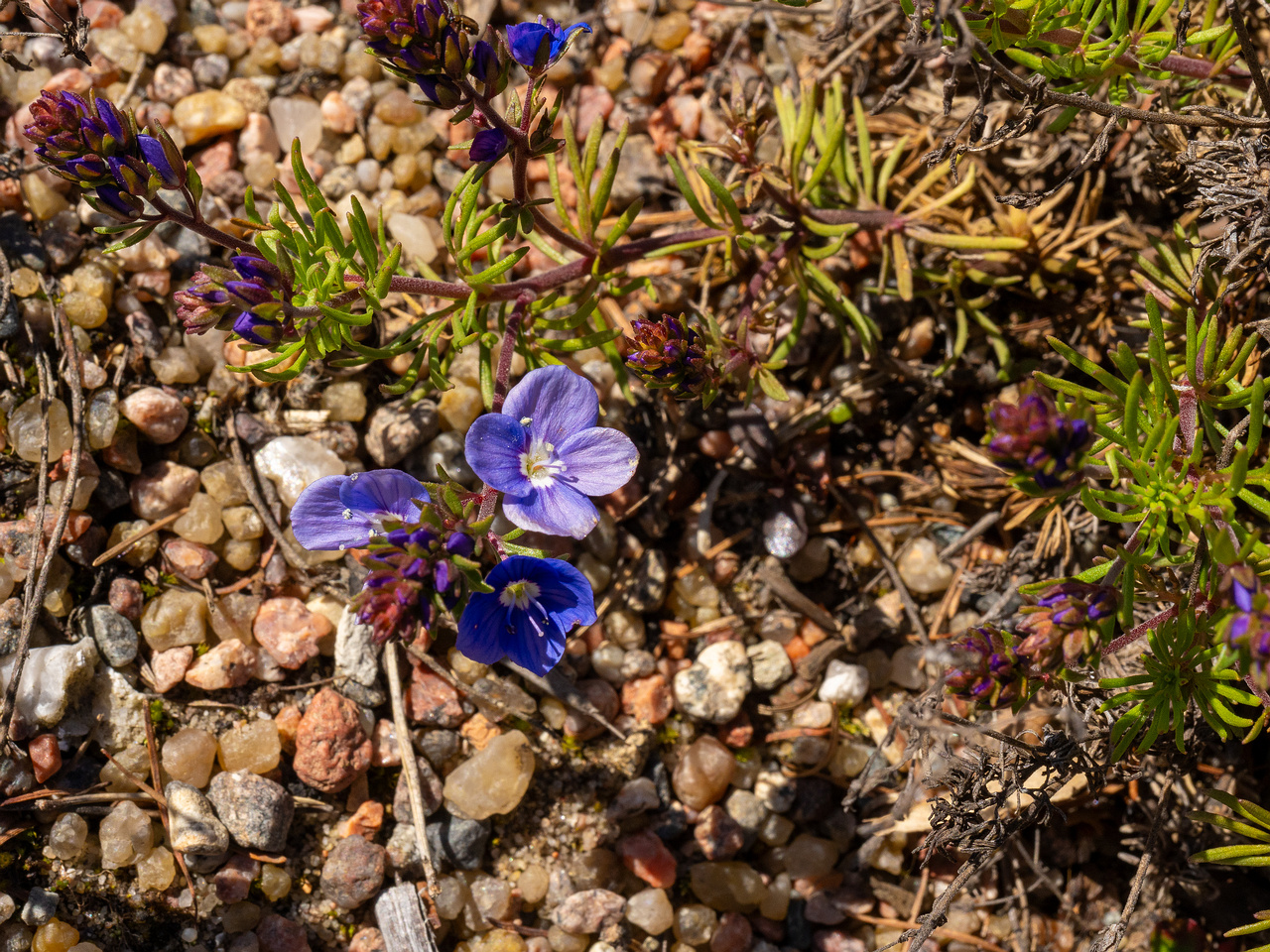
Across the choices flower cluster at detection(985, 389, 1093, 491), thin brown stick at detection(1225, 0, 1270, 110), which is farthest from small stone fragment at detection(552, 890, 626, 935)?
thin brown stick at detection(1225, 0, 1270, 110)

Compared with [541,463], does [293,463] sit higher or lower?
lower

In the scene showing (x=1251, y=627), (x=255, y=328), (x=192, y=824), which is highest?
(x=255, y=328)

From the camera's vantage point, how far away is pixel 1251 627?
2494 mm

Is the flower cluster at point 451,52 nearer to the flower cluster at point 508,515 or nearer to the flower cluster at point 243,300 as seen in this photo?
the flower cluster at point 243,300

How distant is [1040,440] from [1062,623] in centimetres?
75

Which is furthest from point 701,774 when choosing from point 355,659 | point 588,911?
point 355,659

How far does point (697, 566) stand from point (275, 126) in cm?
322

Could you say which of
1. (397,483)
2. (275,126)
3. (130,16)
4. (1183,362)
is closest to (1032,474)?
(1183,362)

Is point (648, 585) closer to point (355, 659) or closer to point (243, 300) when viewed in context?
point (355, 659)

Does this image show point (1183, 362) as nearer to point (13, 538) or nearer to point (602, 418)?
point (602, 418)

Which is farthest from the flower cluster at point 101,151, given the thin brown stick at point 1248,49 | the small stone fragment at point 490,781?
the thin brown stick at point 1248,49

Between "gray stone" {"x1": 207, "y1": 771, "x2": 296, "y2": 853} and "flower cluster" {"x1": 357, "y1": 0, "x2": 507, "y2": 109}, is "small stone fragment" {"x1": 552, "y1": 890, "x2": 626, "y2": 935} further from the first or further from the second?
"flower cluster" {"x1": 357, "y1": 0, "x2": 507, "y2": 109}

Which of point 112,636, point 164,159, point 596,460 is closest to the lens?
point 164,159

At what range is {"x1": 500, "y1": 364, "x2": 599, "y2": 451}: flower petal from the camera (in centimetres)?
332
